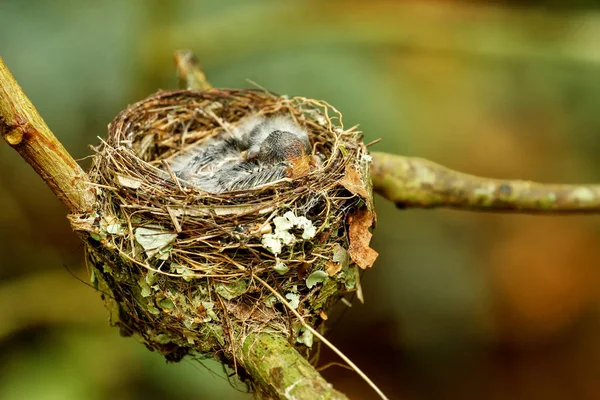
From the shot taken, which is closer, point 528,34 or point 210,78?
point 210,78

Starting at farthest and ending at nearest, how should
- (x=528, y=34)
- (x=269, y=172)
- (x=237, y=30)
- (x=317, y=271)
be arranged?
(x=528, y=34) < (x=237, y=30) < (x=269, y=172) < (x=317, y=271)

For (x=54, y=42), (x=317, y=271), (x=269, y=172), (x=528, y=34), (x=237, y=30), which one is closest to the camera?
(x=317, y=271)

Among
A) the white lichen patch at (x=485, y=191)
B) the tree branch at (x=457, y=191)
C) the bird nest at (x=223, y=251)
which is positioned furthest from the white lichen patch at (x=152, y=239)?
the white lichen patch at (x=485, y=191)

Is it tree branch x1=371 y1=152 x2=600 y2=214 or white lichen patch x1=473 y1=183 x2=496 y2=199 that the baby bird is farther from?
white lichen patch x1=473 y1=183 x2=496 y2=199

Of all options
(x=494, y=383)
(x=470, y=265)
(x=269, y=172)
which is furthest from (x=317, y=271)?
(x=494, y=383)

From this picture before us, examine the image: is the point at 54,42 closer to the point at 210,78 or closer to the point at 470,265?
the point at 210,78

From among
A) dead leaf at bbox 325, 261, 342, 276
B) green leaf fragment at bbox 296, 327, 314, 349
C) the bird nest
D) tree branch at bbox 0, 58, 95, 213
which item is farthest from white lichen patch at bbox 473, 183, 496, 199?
tree branch at bbox 0, 58, 95, 213

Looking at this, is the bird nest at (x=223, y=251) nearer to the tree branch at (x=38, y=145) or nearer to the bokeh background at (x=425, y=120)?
the tree branch at (x=38, y=145)
